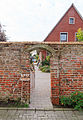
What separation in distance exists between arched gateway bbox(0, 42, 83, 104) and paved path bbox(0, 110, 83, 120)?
0.59m

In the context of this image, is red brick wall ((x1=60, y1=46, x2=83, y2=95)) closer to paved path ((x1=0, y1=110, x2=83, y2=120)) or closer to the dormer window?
paved path ((x1=0, y1=110, x2=83, y2=120))

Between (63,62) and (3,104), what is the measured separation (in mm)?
2724

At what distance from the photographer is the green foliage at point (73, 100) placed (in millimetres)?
3967

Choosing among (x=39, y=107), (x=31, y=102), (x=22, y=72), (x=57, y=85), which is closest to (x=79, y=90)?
(x=57, y=85)

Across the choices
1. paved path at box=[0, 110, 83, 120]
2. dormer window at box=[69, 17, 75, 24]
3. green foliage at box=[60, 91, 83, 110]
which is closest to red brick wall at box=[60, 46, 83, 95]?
green foliage at box=[60, 91, 83, 110]

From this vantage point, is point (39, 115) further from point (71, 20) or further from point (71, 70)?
point (71, 20)

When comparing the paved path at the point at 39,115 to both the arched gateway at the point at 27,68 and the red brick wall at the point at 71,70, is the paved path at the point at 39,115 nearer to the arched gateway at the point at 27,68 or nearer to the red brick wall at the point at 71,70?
the arched gateway at the point at 27,68

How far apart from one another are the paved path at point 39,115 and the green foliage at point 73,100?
0.35 metres

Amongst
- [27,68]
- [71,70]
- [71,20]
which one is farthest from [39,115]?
[71,20]

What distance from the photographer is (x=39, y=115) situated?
11.7 ft

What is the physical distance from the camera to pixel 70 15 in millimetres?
18484

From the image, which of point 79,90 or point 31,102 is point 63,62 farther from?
point 31,102

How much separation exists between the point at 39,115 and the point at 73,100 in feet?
4.36

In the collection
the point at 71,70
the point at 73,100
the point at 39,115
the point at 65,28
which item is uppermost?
the point at 65,28
